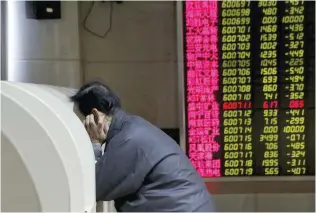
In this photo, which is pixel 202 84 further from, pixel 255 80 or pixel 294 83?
pixel 294 83

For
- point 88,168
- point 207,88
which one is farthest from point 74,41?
point 88,168

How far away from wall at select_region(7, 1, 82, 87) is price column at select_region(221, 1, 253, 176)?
2.53 ft

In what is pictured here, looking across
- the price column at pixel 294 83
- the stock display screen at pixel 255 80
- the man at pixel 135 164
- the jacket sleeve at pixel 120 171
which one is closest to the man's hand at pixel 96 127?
the man at pixel 135 164

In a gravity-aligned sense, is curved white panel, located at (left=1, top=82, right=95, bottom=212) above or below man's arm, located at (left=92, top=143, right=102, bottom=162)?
above

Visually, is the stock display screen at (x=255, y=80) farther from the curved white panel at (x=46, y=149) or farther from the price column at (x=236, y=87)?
the curved white panel at (x=46, y=149)

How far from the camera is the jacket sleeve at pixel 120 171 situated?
1509mm

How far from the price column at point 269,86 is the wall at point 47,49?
0.95 meters

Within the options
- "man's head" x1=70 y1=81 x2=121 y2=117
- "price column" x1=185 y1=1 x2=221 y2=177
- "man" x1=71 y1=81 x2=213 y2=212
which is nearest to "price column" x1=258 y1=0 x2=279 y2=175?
"price column" x1=185 y1=1 x2=221 y2=177

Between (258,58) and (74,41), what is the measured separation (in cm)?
94

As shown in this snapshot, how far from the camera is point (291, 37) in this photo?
2.40 meters

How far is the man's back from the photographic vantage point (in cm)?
162

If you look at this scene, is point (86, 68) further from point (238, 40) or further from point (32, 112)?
point (32, 112)

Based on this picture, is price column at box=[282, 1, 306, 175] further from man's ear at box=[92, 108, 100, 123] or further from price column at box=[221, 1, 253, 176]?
man's ear at box=[92, 108, 100, 123]

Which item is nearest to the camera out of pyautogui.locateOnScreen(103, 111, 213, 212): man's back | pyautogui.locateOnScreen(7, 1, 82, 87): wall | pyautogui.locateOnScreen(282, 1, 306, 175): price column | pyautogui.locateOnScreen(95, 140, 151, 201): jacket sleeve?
pyautogui.locateOnScreen(95, 140, 151, 201): jacket sleeve
